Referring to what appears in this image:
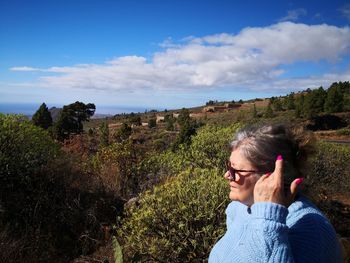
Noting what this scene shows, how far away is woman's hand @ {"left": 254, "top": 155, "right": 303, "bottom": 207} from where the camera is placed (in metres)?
1.57

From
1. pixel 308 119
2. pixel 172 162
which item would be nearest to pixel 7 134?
pixel 172 162

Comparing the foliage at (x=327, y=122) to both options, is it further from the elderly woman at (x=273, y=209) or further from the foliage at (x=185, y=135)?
the elderly woman at (x=273, y=209)

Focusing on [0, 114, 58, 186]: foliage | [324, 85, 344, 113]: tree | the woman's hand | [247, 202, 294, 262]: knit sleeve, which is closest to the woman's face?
the woman's hand

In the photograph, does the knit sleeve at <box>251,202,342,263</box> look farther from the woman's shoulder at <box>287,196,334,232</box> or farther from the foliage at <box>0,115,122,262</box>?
the foliage at <box>0,115,122,262</box>

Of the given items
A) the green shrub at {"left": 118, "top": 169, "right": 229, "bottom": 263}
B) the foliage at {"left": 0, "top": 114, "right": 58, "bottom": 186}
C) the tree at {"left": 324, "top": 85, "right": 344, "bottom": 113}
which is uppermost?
the tree at {"left": 324, "top": 85, "right": 344, "bottom": 113}

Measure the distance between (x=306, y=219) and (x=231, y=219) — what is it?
561 mm

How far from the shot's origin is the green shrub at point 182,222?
395 cm

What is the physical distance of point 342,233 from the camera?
24.2 feet

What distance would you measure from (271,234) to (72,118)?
30.0m

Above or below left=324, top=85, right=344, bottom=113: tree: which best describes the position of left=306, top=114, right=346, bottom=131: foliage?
below

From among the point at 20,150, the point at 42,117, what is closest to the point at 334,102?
the point at 42,117

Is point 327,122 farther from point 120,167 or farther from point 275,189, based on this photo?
point 275,189

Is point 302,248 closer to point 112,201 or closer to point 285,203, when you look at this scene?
point 285,203

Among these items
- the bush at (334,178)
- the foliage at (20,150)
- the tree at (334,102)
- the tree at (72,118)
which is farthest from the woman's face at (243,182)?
the tree at (334,102)
